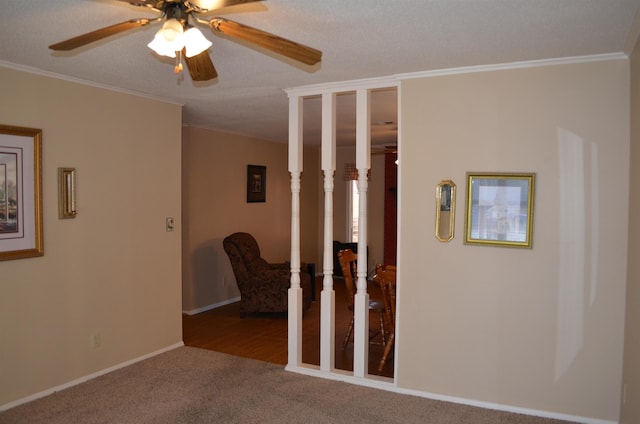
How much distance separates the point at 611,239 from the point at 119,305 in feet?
12.1

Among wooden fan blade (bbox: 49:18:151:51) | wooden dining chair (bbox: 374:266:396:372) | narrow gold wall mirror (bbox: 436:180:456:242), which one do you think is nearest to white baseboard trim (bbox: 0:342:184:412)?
wooden dining chair (bbox: 374:266:396:372)

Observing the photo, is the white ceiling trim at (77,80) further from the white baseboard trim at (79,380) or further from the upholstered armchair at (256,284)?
the white baseboard trim at (79,380)

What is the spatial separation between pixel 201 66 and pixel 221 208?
436 centimetres

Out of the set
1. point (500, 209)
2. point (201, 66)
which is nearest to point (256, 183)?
point (500, 209)

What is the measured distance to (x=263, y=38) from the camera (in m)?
2.01

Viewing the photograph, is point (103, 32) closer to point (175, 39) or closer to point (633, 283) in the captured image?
point (175, 39)

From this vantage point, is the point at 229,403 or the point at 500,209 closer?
the point at 500,209

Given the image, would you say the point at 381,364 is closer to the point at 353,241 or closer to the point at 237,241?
the point at 237,241

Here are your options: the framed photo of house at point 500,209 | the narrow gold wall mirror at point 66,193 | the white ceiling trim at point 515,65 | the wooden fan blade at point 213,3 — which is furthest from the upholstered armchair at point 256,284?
the wooden fan blade at point 213,3

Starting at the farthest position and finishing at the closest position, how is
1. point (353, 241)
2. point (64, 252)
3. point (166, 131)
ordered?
point (353, 241), point (166, 131), point (64, 252)

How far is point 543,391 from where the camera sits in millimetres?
3215

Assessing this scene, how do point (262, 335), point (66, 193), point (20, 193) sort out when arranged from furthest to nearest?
point (262, 335)
point (66, 193)
point (20, 193)

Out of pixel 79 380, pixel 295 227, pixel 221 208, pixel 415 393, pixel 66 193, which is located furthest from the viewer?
pixel 221 208

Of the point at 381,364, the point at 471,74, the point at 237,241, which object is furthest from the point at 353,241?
the point at 471,74
